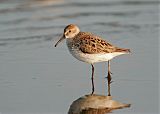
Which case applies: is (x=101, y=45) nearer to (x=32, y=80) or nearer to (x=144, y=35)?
(x=32, y=80)

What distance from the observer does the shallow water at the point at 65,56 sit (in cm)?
882

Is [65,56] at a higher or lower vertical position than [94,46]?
lower

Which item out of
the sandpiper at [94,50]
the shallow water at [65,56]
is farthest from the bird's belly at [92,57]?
the shallow water at [65,56]

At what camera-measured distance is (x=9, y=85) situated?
30.9 ft

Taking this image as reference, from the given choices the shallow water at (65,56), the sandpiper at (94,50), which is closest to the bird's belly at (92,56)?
the sandpiper at (94,50)

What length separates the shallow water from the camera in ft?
28.9

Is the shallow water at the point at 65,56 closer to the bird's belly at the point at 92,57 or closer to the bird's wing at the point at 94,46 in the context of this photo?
the bird's belly at the point at 92,57

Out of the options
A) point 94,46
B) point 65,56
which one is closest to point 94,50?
point 94,46

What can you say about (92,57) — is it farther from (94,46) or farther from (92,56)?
(94,46)

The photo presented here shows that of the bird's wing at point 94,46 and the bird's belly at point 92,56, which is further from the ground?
the bird's wing at point 94,46

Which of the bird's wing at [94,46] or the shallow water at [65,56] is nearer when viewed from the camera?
the shallow water at [65,56]

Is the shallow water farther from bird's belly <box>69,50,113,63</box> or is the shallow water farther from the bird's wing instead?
the bird's wing

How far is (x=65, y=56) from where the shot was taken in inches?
441

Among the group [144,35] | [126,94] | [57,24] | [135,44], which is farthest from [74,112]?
[57,24]
